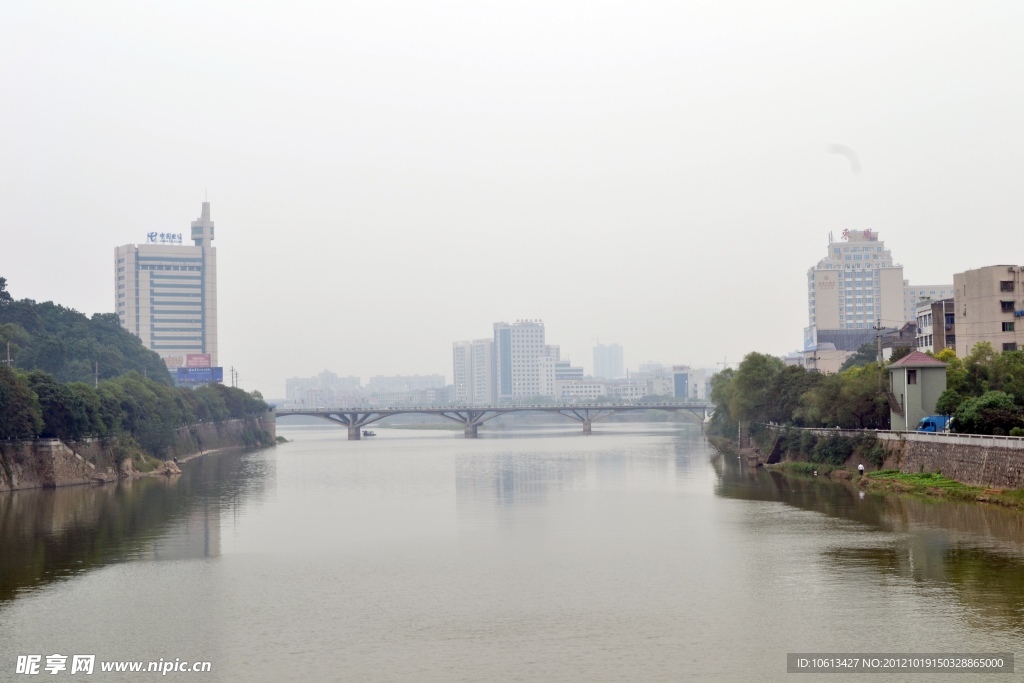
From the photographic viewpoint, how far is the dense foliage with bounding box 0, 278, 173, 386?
279 ft

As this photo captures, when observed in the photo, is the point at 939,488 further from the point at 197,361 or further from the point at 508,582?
the point at 197,361

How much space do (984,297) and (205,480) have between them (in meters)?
44.9

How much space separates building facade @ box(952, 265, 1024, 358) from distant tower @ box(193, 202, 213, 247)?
132252 millimetres

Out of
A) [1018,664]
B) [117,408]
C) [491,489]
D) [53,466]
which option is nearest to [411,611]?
[1018,664]

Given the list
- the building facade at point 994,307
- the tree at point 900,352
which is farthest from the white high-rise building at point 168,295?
the building facade at point 994,307

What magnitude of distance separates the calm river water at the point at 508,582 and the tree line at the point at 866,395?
501 cm

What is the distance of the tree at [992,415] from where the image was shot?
4241cm

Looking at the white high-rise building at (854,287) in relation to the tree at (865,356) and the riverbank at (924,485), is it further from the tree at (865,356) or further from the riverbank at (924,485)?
the riverbank at (924,485)

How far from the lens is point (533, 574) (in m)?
29.1

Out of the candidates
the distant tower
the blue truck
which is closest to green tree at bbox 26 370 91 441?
the blue truck

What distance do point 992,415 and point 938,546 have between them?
531 inches

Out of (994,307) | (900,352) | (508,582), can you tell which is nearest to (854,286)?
(900,352)

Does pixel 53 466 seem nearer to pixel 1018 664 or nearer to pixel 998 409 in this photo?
pixel 998 409

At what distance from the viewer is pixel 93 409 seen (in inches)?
2341
